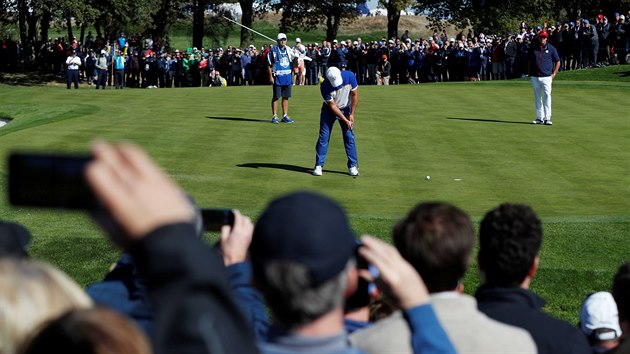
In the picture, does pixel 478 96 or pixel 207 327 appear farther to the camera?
pixel 478 96

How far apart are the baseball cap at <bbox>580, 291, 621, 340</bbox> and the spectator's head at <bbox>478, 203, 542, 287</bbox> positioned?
1096mm

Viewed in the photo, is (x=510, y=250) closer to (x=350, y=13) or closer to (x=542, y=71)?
(x=542, y=71)

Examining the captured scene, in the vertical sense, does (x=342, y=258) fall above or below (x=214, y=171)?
above

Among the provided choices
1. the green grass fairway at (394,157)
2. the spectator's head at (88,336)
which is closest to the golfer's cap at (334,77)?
the green grass fairway at (394,157)

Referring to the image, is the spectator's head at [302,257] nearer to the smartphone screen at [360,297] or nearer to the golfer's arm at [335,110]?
the smartphone screen at [360,297]

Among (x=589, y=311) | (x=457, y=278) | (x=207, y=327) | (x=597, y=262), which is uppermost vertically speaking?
(x=207, y=327)

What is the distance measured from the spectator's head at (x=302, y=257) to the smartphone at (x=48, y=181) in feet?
1.77

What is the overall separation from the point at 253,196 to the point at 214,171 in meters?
2.12

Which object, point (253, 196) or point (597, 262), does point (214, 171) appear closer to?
point (253, 196)

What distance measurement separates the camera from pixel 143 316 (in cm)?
394

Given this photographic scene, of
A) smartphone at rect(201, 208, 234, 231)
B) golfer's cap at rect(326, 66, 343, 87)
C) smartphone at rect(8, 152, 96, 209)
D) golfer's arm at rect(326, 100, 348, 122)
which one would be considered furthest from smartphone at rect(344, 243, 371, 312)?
golfer's arm at rect(326, 100, 348, 122)

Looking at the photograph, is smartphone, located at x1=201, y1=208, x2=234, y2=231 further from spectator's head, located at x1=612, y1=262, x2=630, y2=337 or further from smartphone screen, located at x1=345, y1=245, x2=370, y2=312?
spectator's head, located at x1=612, y1=262, x2=630, y2=337

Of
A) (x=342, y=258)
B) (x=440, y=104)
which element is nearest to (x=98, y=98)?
(x=440, y=104)

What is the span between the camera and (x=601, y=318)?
207 inches
